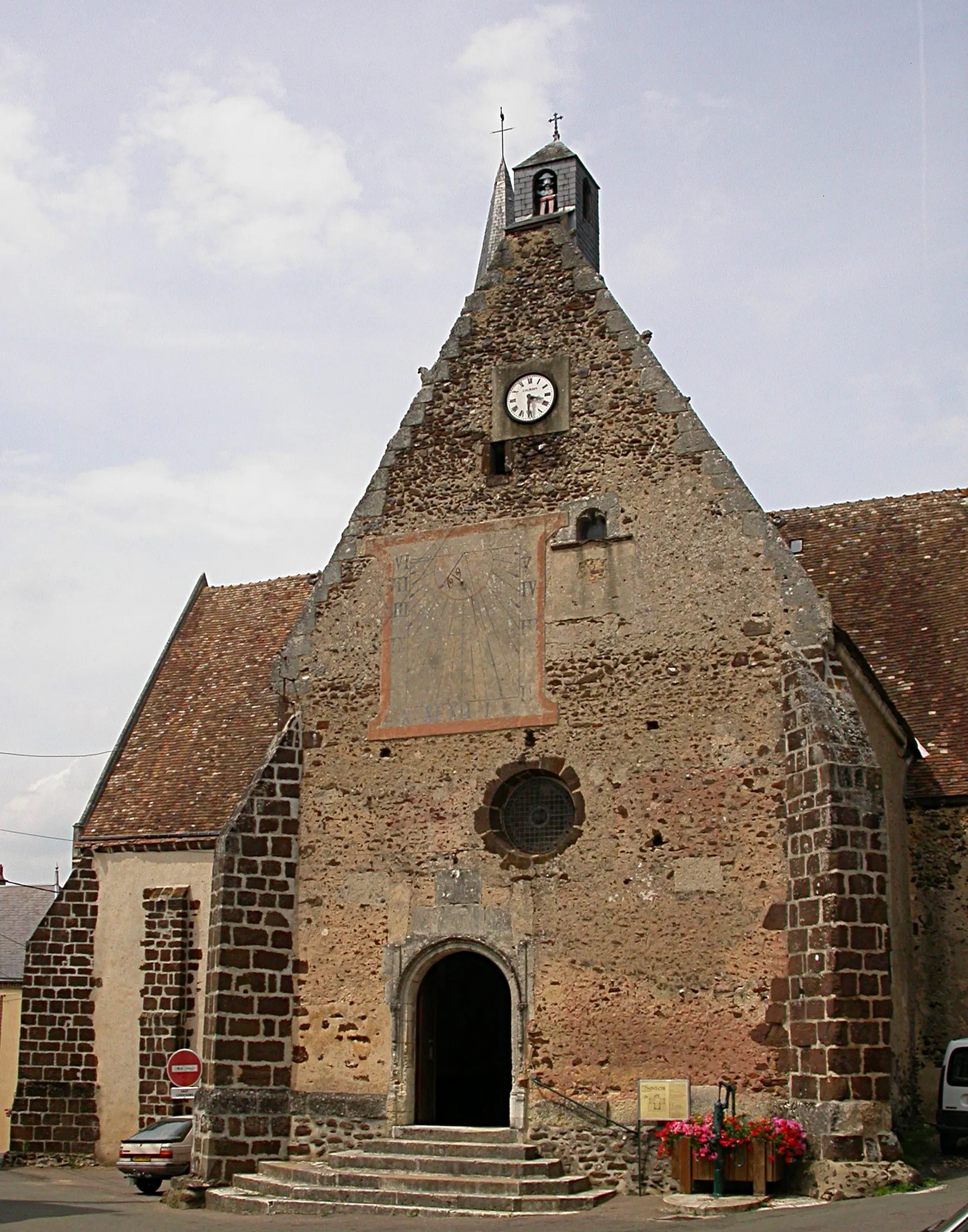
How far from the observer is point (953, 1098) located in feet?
45.9

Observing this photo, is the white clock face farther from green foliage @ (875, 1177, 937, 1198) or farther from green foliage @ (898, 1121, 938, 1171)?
green foliage @ (875, 1177, 937, 1198)

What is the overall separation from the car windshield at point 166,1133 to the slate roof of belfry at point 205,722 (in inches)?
154

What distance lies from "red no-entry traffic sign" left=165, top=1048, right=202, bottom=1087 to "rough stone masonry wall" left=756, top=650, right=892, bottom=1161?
19.2 ft

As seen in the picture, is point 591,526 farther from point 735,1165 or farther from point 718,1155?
point 735,1165

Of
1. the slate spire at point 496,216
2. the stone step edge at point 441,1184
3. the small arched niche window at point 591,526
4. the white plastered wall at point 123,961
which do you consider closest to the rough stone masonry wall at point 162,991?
the white plastered wall at point 123,961

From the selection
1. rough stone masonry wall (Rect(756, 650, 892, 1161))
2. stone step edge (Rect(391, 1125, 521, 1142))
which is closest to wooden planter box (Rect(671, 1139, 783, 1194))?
rough stone masonry wall (Rect(756, 650, 892, 1161))

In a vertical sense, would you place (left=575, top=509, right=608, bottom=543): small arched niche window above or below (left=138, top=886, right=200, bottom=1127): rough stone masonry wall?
above

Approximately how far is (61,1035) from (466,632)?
8.81m

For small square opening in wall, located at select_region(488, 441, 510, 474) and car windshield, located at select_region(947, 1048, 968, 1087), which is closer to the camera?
car windshield, located at select_region(947, 1048, 968, 1087)

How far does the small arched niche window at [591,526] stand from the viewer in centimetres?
1531

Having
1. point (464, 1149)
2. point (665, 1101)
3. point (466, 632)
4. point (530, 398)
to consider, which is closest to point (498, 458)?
point (530, 398)

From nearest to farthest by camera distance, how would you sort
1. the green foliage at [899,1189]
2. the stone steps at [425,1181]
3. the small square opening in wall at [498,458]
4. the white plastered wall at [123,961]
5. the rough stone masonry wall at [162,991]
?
the green foliage at [899,1189] < the stone steps at [425,1181] < the small square opening in wall at [498,458] < the rough stone masonry wall at [162,991] < the white plastered wall at [123,961]

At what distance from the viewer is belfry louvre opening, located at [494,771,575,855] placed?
1469cm

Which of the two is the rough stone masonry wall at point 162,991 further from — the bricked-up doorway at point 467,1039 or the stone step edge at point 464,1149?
the stone step edge at point 464,1149
